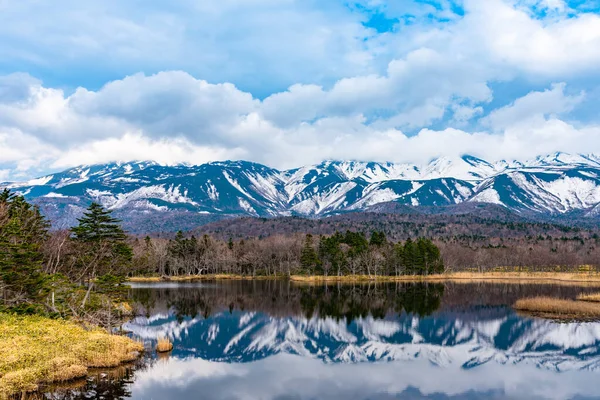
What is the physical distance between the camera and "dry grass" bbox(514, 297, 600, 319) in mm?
67750

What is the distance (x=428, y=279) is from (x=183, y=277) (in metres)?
85.0

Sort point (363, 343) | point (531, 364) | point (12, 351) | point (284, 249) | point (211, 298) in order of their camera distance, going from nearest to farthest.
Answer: point (12, 351) → point (531, 364) → point (363, 343) → point (211, 298) → point (284, 249)

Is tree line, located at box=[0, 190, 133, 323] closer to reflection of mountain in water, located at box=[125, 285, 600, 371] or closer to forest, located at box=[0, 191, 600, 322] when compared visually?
forest, located at box=[0, 191, 600, 322]

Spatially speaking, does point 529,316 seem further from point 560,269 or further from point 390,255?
point 560,269

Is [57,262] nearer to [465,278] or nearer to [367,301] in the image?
[367,301]

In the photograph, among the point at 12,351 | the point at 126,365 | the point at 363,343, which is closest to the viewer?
the point at 12,351

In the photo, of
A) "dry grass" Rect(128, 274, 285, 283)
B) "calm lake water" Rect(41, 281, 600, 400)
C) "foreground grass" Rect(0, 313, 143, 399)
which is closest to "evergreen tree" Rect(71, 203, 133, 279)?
"calm lake water" Rect(41, 281, 600, 400)

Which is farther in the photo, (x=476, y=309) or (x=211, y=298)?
(x=211, y=298)

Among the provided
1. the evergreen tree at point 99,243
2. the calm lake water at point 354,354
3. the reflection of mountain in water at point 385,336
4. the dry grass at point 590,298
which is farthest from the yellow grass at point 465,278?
the evergreen tree at point 99,243

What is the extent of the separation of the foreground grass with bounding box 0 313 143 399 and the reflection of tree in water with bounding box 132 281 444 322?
26.7 meters

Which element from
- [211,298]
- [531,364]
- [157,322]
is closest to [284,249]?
[211,298]

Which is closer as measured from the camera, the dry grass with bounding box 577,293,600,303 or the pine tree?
the pine tree

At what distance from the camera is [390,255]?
15438cm

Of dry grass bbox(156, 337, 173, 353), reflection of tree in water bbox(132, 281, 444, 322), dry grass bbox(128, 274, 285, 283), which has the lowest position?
dry grass bbox(128, 274, 285, 283)
